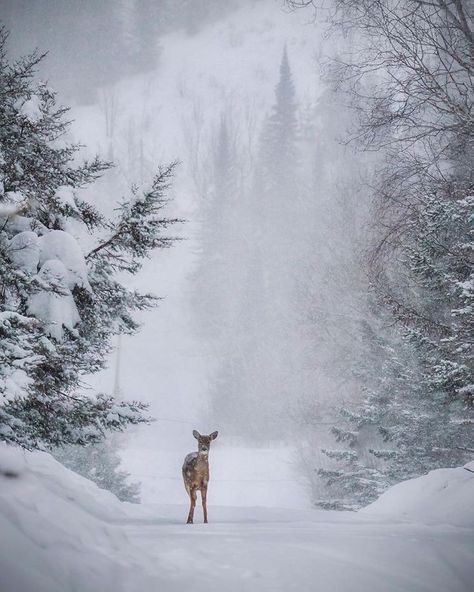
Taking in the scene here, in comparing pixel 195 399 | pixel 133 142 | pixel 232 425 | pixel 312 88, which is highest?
pixel 312 88

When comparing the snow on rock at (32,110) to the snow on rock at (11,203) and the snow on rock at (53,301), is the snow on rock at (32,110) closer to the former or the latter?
the snow on rock at (11,203)

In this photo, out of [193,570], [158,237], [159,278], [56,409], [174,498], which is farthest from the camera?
[159,278]

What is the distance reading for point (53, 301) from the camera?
3.71m

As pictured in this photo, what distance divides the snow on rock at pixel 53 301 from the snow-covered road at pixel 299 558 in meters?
2.00

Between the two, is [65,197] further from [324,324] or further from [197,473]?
[324,324]

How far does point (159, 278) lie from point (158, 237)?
53.1 meters

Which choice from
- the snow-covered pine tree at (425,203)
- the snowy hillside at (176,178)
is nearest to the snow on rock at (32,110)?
the snowy hillside at (176,178)

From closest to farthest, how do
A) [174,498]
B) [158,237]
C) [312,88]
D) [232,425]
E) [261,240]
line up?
[158,237]
[174,498]
[232,425]
[261,240]
[312,88]

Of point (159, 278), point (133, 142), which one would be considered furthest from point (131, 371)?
point (133, 142)

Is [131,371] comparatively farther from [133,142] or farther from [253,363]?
[133,142]

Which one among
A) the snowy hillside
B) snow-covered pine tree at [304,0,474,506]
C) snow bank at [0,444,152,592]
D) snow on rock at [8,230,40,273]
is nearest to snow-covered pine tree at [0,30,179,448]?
snow on rock at [8,230,40,273]

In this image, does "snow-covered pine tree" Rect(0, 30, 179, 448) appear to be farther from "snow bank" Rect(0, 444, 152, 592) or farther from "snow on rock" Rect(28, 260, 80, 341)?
"snow bank" Rect(0, 444, 152, 592)

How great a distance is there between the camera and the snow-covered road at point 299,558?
2.82 meters

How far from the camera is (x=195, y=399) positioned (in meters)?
38.3
